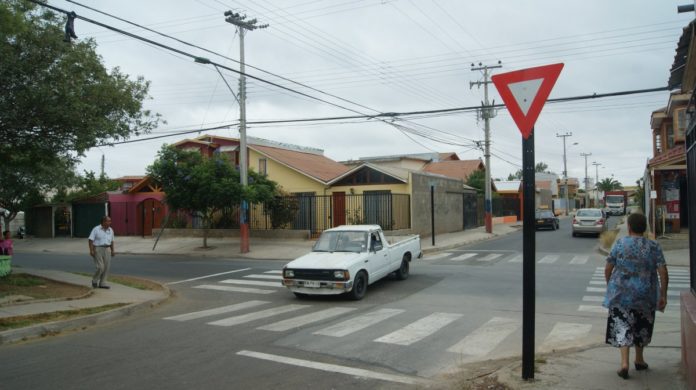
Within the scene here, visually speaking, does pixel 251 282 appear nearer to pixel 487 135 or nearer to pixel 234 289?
pixel 234 289

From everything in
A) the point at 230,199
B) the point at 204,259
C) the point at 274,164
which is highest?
the point at 274,164

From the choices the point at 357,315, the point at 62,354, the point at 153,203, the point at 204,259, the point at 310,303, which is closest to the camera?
the point at 62,354

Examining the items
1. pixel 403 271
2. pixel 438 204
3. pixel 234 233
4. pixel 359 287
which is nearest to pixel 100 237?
pixel 359 287

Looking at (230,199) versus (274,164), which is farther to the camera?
(274,164)

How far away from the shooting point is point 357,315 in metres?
9.63

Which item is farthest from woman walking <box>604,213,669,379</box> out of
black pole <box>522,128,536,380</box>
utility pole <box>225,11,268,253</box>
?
utility pole <box>225,11,268,253</box>

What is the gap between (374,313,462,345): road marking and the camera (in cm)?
764

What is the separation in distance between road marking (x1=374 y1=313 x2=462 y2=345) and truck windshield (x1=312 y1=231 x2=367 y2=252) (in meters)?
3.21

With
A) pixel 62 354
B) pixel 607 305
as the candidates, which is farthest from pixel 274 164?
pixel 607 305

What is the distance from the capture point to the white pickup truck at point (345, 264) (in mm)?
10992

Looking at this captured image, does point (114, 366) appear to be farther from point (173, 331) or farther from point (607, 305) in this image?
point (607, 305)

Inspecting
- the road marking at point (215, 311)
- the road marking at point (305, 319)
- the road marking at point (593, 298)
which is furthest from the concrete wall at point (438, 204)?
the road marking at point (305, 319)

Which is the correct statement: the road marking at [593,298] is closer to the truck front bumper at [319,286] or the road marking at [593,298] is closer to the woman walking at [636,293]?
the truck front bumper at [319,286]

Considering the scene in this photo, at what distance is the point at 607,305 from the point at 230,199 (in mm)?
19849
